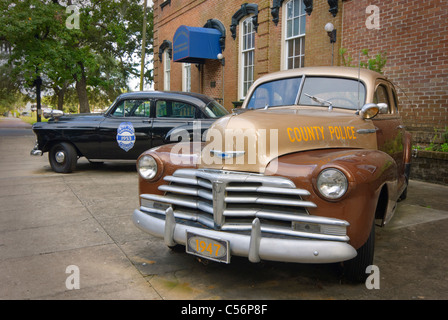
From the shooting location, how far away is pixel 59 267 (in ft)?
11.8

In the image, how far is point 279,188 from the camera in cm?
286

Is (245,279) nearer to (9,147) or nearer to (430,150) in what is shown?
(430,150)

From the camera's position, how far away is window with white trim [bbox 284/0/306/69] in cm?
1096

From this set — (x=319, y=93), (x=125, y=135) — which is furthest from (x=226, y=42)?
(x=319, y=93)

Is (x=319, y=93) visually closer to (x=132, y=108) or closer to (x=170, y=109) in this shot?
(x=170, y=109)

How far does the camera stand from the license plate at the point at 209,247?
2.87m

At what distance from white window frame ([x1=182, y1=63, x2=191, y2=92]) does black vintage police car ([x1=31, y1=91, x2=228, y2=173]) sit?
9794 mm

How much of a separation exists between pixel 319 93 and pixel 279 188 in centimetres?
176

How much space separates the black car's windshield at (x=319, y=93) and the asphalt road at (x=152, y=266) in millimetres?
1561

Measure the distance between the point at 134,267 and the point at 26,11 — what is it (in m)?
21.6

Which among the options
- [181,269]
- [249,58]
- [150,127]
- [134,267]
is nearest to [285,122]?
[181,269]

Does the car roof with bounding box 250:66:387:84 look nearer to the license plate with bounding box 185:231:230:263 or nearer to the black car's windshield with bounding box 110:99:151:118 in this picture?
the license plate with bounding box 185:231:230:263

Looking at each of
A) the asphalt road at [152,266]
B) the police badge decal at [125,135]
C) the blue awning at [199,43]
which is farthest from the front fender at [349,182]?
the blue awning at [199,43]

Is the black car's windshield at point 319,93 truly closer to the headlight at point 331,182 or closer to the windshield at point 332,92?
the windshield at point 332,92
